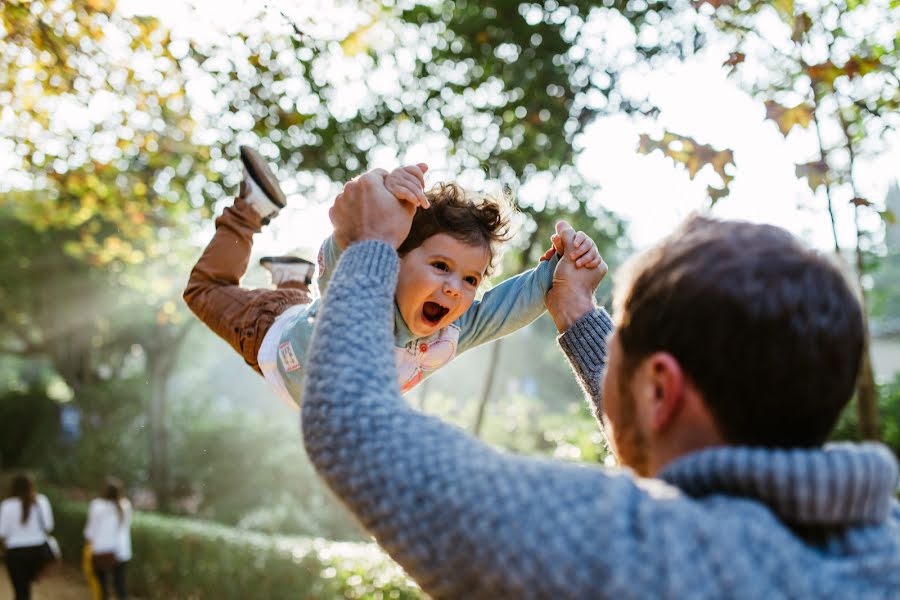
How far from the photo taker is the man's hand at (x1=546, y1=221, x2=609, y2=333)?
195 centimetres

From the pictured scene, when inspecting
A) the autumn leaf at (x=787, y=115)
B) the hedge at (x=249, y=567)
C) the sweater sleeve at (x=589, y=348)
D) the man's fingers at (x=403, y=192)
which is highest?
the autumn leaf at (x=787, y=115)

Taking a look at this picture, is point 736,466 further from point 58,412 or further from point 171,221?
point 58,412

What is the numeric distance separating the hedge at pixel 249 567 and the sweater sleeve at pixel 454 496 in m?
5.47

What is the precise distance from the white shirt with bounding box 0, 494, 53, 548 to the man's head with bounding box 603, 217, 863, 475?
9.73 m

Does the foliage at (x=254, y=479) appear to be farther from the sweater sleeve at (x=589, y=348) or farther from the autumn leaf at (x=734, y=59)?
the sweater sleeve at (x=589, y=348)

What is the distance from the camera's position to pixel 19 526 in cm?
909

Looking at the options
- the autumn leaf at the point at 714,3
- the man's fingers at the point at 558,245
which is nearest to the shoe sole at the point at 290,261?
the man's fingers at the point at 558,245

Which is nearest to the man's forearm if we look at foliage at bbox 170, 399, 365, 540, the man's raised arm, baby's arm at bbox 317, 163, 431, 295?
baby's arm at bbox 317, 163, 431, 295

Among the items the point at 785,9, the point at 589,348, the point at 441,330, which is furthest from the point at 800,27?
the point at 589,348

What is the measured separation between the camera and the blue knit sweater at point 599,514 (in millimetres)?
987

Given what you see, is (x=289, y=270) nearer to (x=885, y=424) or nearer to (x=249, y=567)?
(x=249, y=567)

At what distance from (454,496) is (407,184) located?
0.68 meters

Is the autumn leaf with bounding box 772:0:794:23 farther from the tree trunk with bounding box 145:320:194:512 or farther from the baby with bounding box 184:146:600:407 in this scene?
the tree trunk with bounding box 145:320:194:512

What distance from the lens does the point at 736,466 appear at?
1.05m
